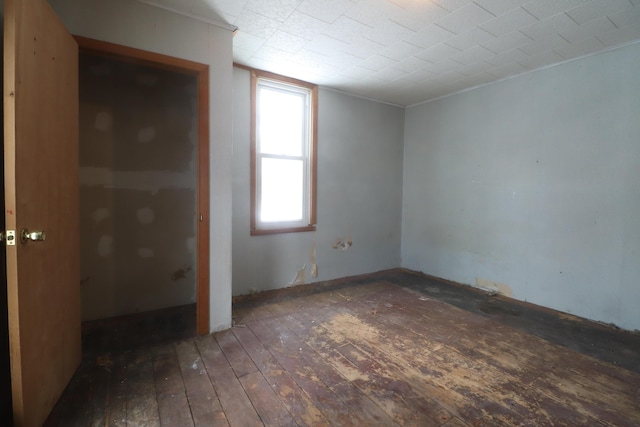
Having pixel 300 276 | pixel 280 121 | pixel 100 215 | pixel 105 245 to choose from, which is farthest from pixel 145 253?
pixel 280 121

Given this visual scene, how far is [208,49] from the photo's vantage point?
246 centimetres

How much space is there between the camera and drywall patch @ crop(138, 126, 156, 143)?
292cm

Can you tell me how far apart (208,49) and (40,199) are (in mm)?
1696

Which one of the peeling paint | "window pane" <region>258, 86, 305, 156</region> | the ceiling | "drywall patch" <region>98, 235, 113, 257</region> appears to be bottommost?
the peeling paint

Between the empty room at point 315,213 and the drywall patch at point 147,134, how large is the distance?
18 millimetres

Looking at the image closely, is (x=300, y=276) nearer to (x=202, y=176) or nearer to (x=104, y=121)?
(x=202, y=176)

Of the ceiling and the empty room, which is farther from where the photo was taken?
the ceiling

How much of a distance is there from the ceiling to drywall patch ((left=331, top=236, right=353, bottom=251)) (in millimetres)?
2181

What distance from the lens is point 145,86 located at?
2.94 metres

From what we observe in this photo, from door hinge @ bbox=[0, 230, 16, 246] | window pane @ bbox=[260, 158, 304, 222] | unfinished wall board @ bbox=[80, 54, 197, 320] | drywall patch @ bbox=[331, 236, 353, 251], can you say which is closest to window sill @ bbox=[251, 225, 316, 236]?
window pane @ bbox=[260, 158, 304, 222]

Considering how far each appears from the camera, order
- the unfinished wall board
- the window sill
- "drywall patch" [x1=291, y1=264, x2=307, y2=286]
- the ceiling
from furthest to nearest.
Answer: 1. "drywall patch" [x1=291, y1=264, x2=307, y2=286]
2. the window sill
3. the unfinished wall board
4. the ceiling

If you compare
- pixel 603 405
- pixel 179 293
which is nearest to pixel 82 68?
pixel 179 293

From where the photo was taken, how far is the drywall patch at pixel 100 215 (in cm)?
274

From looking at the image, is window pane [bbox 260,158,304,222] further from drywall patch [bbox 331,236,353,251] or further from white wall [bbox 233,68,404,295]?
drywall patch [bbox 331,236,353,251]
